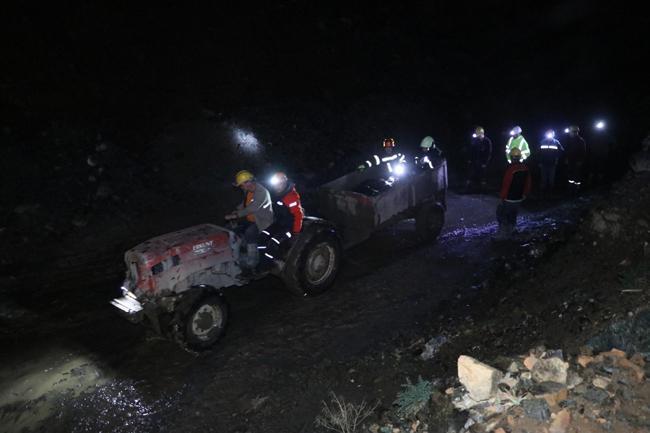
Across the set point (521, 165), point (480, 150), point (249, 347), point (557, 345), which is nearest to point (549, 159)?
point (480, 150)

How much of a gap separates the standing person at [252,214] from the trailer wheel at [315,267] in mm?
560

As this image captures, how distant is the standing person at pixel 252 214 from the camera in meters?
6.67

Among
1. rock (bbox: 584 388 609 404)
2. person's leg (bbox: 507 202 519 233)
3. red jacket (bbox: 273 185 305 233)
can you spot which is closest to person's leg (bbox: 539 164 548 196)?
person's leg (bbox: 507 202 519 233)

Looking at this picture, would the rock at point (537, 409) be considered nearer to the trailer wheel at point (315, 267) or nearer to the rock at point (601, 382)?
the rock at point (601, 382)

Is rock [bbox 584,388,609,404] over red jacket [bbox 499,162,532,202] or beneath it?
beneath

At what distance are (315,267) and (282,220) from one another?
2.98 ft

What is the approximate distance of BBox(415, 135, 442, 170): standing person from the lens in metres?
9.17

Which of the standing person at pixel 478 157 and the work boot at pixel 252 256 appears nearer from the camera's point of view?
the work boot at pixel 252 256

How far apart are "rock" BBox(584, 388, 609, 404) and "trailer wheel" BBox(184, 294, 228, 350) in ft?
13.9

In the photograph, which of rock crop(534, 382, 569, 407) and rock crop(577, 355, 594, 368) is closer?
rock crop(534, 382, 569, 407)

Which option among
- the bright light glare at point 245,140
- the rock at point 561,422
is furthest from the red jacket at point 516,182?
the bright light glare at point 245,140

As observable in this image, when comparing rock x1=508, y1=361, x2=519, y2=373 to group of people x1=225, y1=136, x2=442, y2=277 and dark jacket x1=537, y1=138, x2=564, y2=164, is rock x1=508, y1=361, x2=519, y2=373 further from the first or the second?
dark jacket x1=537, y1=138, x2=564, y2=164

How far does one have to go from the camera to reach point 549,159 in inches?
426

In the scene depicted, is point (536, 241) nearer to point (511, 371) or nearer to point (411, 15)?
point (511, 371)
